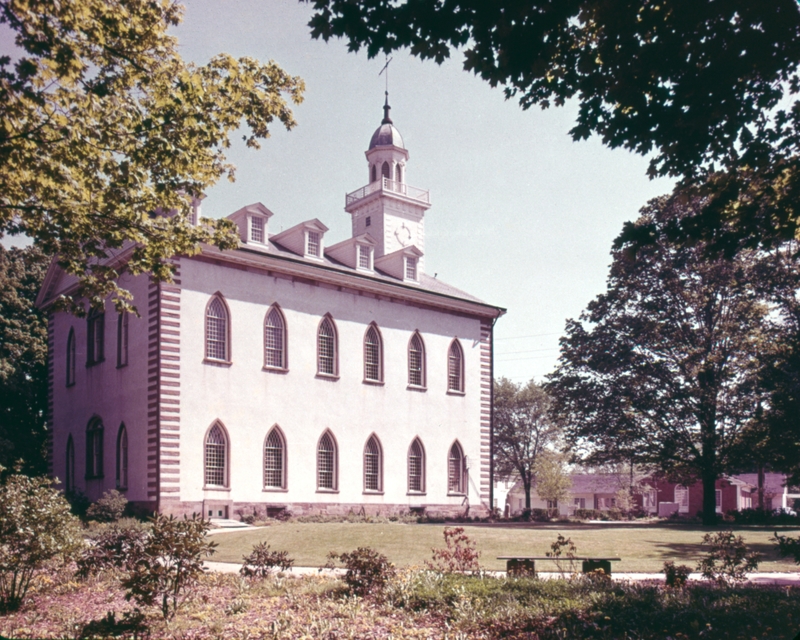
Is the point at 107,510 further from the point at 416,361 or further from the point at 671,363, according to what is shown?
the point at 671,363

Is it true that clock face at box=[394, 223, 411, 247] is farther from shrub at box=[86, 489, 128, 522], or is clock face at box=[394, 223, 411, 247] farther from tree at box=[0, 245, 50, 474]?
shrub at box=[86, 489, 128, 522]

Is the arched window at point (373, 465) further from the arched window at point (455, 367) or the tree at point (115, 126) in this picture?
the tree at point (115, 126)

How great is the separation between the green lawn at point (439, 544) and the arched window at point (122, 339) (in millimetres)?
9429

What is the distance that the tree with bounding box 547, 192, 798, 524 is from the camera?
35531 millimetres

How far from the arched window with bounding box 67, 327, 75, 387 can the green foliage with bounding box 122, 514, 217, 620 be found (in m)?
25.2

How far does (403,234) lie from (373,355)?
9.27m

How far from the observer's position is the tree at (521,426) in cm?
7369

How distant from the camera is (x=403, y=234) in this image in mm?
42062

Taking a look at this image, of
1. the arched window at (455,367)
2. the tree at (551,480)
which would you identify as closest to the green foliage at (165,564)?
the arched window at (455,367)

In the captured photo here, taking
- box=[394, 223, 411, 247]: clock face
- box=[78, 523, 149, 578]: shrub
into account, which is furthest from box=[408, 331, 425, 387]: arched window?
box=[78, 523, 149, 578]: shrub

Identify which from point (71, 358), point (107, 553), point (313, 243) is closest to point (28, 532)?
point (107, 553)

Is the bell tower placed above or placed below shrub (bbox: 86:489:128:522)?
above

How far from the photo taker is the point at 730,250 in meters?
11.9

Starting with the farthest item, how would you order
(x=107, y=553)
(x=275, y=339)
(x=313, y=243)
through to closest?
(x=313, y=243) < (x=275, y=339) < (x=107, y=553)
